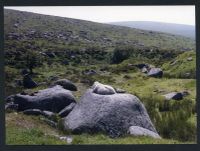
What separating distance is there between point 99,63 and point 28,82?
1.95 metres

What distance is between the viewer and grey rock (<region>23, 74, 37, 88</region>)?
12812 millimetres

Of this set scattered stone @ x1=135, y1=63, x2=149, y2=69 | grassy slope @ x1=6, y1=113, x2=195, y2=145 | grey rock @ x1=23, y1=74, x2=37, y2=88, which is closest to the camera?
grassy slope @ x1=6, y1=113, x2=195, y2=145

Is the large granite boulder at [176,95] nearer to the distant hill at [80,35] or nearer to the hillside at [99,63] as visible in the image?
the hillside at [99,63]

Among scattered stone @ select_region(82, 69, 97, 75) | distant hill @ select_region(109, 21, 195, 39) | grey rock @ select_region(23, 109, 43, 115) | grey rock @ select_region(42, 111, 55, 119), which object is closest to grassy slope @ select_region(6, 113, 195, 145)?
grey rock @ select_region(23, 109, 43, 115)

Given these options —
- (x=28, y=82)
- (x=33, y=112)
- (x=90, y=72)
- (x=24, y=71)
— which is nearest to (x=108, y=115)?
(x=90, y=72)

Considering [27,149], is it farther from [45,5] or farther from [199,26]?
[199,26]

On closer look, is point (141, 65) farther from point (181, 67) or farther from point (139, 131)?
point (139, 131)

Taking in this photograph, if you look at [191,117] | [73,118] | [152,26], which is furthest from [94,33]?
[191,117]

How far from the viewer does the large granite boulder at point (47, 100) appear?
41.8 feet

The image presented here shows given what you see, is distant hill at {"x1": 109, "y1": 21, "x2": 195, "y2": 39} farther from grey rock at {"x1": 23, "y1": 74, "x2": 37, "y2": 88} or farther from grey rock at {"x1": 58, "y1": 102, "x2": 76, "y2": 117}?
grey rock at {"x1": 23, "y1": 74, "x2": 37, "y2": 88}

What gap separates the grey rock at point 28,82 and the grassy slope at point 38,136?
789 millimetres

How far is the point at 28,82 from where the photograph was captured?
12859 mm

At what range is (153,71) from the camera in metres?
13.1

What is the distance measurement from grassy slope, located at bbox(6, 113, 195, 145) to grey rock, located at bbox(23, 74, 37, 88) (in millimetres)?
789
